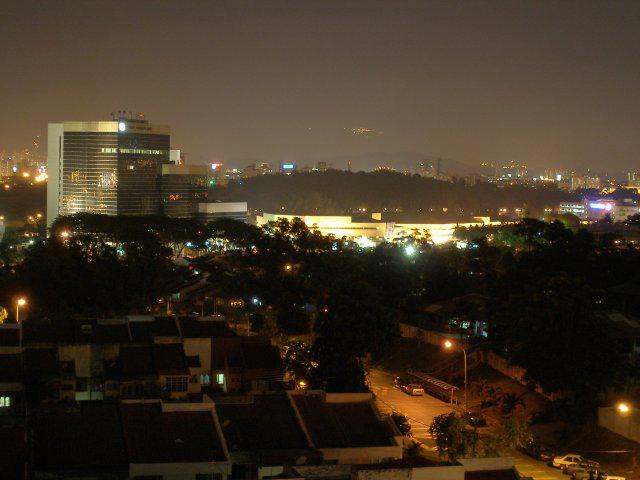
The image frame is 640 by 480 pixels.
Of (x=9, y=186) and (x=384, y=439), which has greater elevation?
(x=9, y=186)

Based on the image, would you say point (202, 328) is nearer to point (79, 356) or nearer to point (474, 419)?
point (79, 356)

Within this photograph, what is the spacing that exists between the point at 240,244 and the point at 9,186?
42.4m

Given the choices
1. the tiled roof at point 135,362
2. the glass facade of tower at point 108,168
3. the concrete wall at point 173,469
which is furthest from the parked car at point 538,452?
the glass facade of tower at point 108,168

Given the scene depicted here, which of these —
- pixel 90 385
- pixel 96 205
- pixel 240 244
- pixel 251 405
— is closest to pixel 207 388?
pixel 90 385

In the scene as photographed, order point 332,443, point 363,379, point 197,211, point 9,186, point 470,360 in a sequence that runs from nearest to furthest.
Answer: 1. point 332,443
2. point 363,379
3. point 470,360
4. point 197,211
5. point 9,186

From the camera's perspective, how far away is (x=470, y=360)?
1588 cm

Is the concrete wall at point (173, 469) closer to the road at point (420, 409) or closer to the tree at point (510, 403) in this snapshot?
the road at point (420, 409)

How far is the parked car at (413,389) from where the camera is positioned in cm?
1431

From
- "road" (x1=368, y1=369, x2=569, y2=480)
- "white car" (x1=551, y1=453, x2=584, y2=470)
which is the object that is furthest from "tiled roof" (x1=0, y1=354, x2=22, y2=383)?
"white car" (x1=551, y1=453, x2=584, y2=470)

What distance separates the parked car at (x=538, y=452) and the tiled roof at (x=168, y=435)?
15.1 feet

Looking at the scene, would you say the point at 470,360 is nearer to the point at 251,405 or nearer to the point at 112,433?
the point at 251,405

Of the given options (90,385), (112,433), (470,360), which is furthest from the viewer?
(470,360)

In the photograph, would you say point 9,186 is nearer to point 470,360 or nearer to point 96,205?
point 96,205

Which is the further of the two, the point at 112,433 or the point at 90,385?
the point at 90,385
